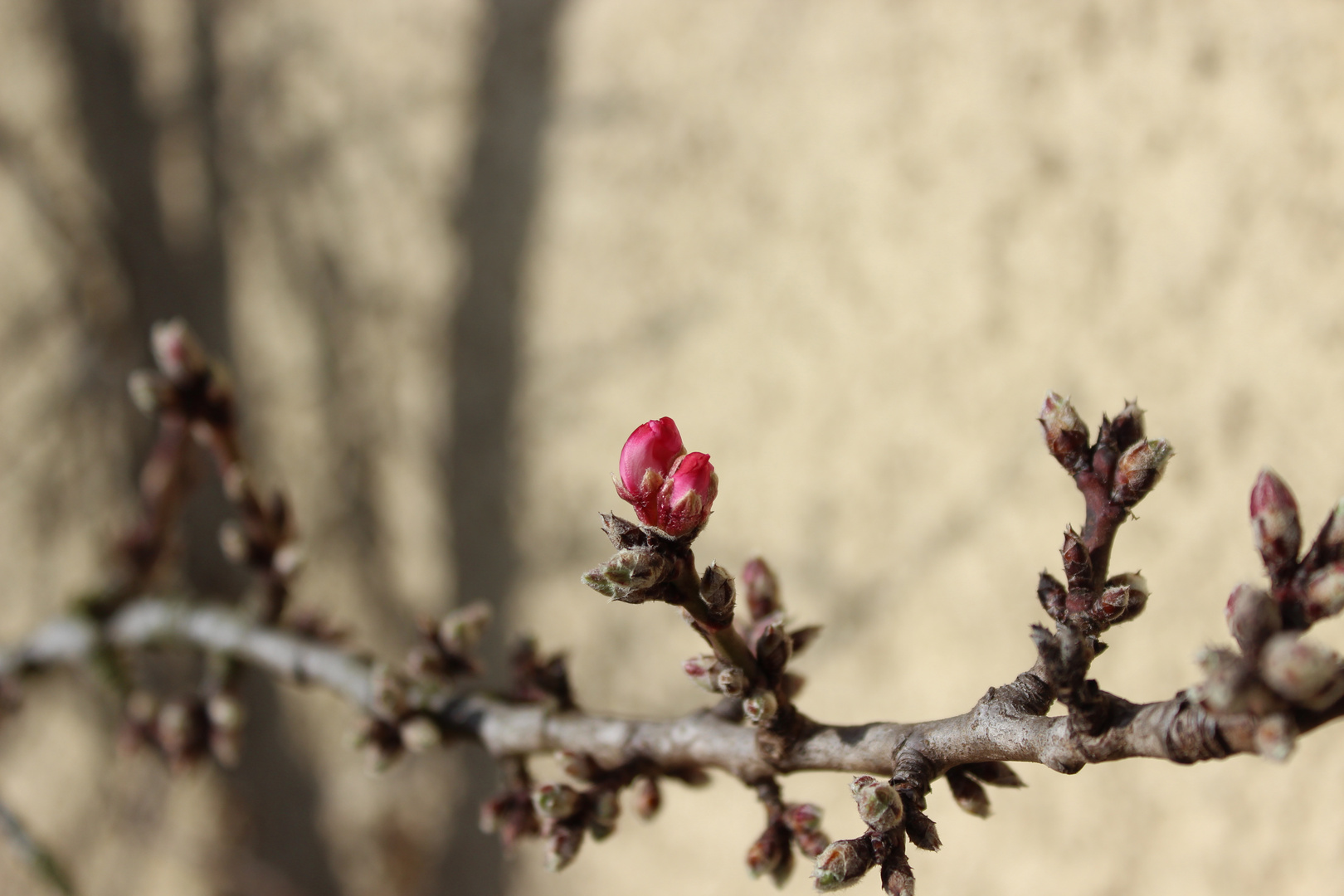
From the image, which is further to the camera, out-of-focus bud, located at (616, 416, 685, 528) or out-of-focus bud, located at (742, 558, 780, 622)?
out-of-focus bud, located at (742, 558, 780, 622)

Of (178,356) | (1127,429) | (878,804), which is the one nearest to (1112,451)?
(1127,429)

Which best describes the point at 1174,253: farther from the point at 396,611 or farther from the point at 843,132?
the point at 396,611

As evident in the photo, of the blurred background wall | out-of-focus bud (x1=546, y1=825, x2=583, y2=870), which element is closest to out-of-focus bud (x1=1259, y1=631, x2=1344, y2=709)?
out-of-focus bud (x1=546, y1=825, x2=583, y2=870)

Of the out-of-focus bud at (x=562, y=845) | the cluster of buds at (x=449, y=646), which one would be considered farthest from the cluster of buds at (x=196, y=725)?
the out-of-focus bud at (x=562, y=845)

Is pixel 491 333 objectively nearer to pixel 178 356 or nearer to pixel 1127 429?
pixel 178 356

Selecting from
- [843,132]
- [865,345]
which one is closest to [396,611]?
[865,345]

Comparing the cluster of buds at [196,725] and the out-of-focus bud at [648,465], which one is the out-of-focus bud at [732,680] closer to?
the out-of-focus bud at [648,465]

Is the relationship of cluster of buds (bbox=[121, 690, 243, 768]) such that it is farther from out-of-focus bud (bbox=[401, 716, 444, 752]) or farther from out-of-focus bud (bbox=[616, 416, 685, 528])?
out-of-focus bud (bbox=[616, 416, 685, 528])
